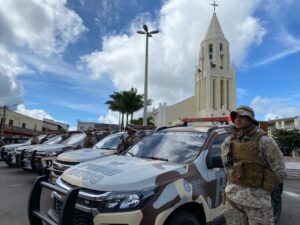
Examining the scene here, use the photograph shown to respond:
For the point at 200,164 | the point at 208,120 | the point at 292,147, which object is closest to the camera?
the point at 200,164

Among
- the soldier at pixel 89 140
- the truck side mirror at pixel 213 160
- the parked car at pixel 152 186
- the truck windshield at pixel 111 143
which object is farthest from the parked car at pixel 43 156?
the truck side mirror at pixel 213 160

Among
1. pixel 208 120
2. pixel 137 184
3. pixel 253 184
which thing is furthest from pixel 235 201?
pixel 208 120

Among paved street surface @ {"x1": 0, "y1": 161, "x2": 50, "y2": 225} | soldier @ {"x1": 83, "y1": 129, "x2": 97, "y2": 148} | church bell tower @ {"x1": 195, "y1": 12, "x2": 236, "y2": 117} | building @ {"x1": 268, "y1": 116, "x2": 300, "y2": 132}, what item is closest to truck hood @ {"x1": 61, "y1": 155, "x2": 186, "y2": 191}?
paved street surface @ {"x1": 0, "y1": 161, "x2": 50, "y2": 225}

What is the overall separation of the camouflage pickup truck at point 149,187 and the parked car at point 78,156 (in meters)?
2.67

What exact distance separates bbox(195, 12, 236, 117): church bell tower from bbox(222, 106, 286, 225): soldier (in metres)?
60.2

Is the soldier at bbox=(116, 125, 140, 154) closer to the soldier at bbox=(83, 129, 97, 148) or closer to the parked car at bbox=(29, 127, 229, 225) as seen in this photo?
the soldier at bbox=(83, 129, 97, 148)

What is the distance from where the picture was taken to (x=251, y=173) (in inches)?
136

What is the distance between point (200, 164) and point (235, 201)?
2.60 ft

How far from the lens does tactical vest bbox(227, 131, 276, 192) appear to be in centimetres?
340

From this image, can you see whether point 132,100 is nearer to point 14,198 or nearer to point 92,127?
point 92,127

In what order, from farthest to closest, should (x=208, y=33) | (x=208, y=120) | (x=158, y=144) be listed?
(x=208, y=33) < (x=208, y=120) < (x=158, y=144)

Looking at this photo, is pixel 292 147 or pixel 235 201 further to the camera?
pixel 292 147

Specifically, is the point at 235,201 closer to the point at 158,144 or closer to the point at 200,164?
the point at 200,164

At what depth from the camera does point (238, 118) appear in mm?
3645
